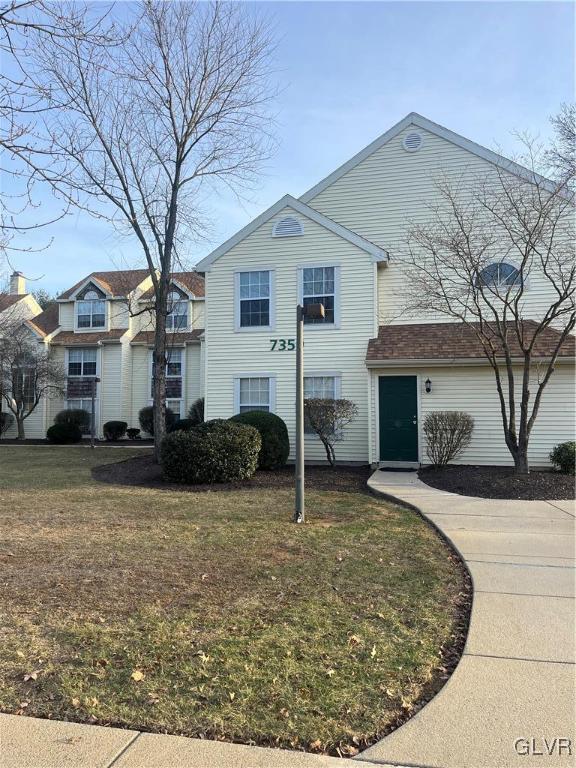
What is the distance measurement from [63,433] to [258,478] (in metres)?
15.7

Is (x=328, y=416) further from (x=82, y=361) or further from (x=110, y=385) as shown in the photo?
(x=82, y=361)

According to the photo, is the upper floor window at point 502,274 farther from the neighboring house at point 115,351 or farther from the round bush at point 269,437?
the neighboring house at point 115,351

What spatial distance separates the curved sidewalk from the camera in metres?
2.49

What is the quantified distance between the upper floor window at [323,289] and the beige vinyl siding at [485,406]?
210cm

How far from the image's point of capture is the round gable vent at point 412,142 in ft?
50.9

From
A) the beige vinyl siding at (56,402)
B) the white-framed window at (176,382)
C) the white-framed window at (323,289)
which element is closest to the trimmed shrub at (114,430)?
the white-framed window at (176,382)

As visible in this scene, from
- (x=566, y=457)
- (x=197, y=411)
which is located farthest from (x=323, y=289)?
(x=197, y=411)

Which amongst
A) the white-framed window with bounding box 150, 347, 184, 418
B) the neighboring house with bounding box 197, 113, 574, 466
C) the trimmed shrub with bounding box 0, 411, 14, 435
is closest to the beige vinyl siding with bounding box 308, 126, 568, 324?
the neighboring house with bounding box 197, 113, 574, 466

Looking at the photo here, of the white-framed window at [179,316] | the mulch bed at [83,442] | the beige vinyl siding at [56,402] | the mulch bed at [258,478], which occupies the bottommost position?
the mulch bed at [83,442]

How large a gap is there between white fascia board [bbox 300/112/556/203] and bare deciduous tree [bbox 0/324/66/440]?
15.8m

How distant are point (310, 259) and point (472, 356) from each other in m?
5.00

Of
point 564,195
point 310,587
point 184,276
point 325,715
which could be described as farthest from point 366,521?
point 184,276

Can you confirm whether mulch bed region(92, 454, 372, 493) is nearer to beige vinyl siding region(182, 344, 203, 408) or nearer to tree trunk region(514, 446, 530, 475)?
tree trunk region(514, 446, 530, 475)

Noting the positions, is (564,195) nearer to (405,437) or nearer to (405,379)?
(405,379)
